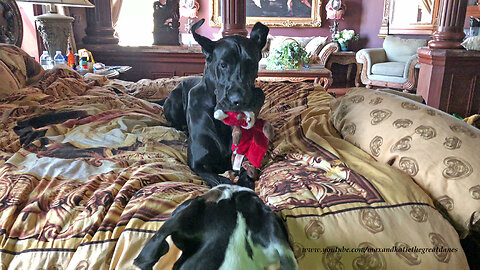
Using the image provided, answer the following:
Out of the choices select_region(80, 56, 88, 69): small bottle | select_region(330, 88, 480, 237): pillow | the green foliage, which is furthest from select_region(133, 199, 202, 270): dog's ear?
the green foliage

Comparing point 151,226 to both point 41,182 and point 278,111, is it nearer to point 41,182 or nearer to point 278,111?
point 41,182

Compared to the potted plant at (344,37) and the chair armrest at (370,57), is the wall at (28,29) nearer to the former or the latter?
the chair armrest at (370,57)

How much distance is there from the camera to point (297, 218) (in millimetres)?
944

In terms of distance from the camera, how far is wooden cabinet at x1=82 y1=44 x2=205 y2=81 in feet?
13.4

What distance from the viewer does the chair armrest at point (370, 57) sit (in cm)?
645

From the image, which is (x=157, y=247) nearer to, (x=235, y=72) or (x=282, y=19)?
(x=235, y=72)

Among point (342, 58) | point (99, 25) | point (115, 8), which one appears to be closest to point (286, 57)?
point (99, 25)

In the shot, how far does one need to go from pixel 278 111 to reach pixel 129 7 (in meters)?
5.20

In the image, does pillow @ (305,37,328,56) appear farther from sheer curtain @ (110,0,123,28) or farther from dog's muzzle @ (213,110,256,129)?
dog's muzzle @ (213,110,256,129)

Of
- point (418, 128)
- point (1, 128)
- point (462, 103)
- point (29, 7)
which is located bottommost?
point (462, 103)

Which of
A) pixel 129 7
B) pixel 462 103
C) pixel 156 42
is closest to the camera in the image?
pixel 462 103

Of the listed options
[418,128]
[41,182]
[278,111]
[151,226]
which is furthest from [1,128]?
[418,128]

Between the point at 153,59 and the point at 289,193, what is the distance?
3.44 m

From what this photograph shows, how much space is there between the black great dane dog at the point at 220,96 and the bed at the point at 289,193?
0.10 meters
